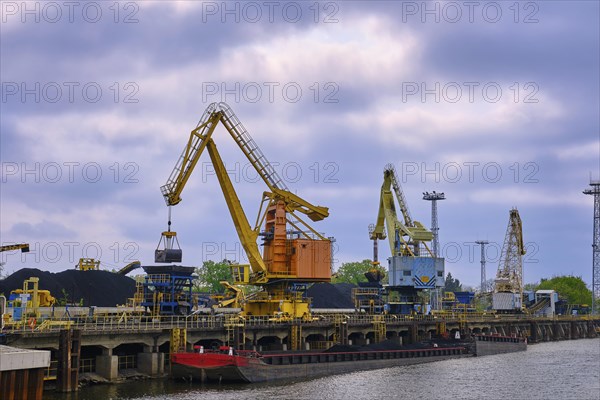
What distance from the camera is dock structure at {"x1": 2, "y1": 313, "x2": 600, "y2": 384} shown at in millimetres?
54844

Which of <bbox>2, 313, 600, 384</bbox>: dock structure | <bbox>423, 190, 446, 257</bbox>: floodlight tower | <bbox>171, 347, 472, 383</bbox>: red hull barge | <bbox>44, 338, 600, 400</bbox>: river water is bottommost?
<bbox>44, 338, 600, 400</bbox>: river water

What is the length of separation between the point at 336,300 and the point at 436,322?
59.4 metres

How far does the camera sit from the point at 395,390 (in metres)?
57.8

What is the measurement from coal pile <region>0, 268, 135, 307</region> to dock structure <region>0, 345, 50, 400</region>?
6756 cm

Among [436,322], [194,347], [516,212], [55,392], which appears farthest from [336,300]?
[55,392]

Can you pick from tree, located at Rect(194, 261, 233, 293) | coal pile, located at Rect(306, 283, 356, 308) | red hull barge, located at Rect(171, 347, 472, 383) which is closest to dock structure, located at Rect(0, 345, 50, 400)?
red hull barge, located at Rect(171, 347, 472, 383)

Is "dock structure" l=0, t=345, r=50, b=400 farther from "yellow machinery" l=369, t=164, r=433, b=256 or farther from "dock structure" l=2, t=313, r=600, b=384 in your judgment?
"yellow machinery" l=369, t=164, r=433, b=256

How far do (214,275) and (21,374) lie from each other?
508 ft

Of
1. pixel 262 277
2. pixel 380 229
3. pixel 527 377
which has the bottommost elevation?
pixel 527 377

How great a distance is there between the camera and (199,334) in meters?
64.8

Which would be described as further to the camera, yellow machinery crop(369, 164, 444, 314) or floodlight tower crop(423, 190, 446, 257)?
floodlight tower crop(423, 190, 446, 257)

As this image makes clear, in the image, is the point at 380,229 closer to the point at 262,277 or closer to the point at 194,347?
the point at 262,277

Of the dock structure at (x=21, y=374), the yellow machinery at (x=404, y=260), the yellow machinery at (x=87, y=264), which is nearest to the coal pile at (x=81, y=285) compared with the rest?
the yellow machinery at (x=87, y=264)

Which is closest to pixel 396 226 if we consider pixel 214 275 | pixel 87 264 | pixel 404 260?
pixel 404 260
